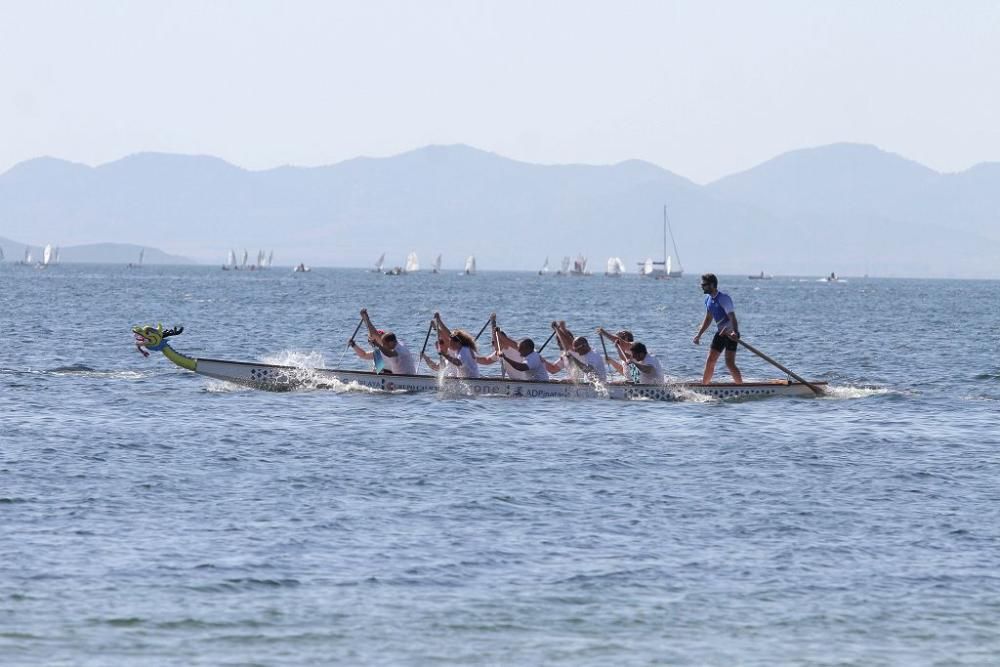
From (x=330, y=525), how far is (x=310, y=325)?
55.9 meters

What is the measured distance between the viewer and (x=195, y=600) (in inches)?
590

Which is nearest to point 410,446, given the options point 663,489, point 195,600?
point 663,489

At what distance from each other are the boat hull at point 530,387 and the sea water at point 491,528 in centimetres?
29

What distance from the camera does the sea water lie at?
14156 millimetres

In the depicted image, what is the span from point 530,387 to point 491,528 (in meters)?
13.2

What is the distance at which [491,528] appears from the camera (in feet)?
60.3

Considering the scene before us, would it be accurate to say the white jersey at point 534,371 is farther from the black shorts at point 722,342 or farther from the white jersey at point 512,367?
the black shorts at point 722,342

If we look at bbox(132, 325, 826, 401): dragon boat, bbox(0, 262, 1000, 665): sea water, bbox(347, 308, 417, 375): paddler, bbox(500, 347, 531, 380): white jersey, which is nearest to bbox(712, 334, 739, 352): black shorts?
bbox(132, 325, 826, 401): dragon boat

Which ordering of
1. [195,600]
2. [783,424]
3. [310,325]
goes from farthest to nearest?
[310,325], [783,424], [195,600]

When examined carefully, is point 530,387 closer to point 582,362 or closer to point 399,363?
point 582,362

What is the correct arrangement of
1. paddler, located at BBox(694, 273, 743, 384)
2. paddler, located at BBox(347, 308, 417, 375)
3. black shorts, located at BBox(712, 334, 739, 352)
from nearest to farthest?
paddler, located at BBox(694, 273, 743, 384) < black shorts, located at BBox(712, 334, 739, 352) < paddler, located at BBox(347, 308, 417, 375)

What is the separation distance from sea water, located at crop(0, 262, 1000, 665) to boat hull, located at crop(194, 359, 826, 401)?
0.29 m

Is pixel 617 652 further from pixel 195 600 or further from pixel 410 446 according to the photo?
pixel 410 446

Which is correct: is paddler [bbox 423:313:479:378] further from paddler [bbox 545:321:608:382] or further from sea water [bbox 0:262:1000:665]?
paddler [bbox 545:321:608:382]
